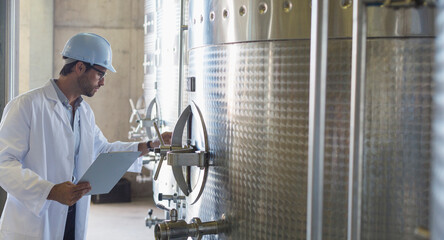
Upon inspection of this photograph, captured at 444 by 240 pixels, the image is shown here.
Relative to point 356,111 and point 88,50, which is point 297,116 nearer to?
point 356,111

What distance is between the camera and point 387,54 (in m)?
1.31

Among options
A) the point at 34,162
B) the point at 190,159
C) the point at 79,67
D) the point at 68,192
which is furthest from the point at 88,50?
the point at 190,159

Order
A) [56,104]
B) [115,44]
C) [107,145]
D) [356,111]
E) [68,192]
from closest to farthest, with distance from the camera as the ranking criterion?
1. [356,111]
2. [68,192]
3. [56,104]
4. [107,145]
5. [115,44]

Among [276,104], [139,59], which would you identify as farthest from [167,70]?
[139,59]

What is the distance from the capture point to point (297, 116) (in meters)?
1.47

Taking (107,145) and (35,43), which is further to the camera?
(35,43)

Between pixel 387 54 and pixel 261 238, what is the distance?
2.40 ft

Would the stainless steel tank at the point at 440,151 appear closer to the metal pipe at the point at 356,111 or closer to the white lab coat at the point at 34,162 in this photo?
the metal pipe at the point at 356,111

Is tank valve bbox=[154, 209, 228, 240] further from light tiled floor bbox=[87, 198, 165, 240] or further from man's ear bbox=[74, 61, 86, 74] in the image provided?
light tiled floor bbox=[87, 198, 165, 240]

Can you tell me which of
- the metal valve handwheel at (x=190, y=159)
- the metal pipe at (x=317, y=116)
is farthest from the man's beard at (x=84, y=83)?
the metal pipe at (x=317, y=116)

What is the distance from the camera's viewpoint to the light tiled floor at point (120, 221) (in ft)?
16.3

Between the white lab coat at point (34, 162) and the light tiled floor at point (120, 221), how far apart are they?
2.68 meters

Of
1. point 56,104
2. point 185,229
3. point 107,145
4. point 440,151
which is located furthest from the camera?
point 107,145

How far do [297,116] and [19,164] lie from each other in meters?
1.29
